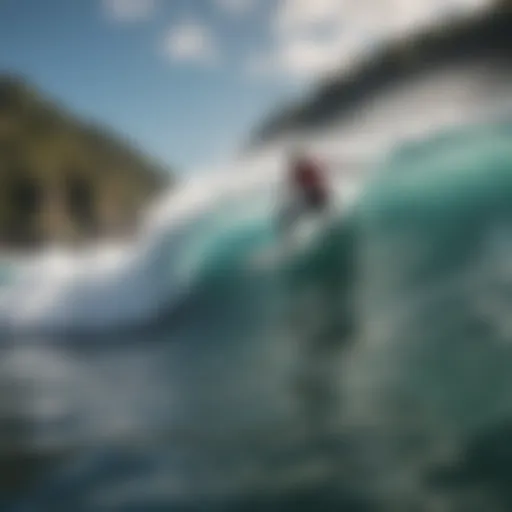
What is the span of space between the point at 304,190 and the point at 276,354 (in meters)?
0.39

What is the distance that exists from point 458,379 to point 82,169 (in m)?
1.05

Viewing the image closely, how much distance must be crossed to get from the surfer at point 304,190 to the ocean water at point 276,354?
4 centimetres

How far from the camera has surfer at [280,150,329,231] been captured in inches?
98.5

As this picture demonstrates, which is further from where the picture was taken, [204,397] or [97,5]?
[97,5]

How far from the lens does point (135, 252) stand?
2531 millimetres

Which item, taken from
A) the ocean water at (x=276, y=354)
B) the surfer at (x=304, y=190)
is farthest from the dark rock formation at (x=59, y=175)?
the surfer at (x=304, y=190)

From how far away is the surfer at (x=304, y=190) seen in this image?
8.21 feet

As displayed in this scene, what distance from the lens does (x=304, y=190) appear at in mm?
2514

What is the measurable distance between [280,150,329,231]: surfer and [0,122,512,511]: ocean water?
0.13ft

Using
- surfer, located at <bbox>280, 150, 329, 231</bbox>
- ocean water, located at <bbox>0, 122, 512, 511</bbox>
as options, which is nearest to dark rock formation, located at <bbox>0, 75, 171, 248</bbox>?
ocean water, located at <bbox>0, 122, 512, 511</bbox>

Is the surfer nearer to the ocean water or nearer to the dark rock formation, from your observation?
the ocean water

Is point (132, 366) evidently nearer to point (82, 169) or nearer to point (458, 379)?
point (82, 169)

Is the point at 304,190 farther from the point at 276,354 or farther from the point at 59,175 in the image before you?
the point at 59,175

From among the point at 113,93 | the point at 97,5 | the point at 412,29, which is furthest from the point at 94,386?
the point at 412,29
